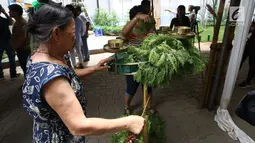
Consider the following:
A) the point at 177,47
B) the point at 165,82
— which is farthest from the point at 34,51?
the point at 177,47

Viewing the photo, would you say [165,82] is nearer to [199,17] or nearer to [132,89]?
[132,89]

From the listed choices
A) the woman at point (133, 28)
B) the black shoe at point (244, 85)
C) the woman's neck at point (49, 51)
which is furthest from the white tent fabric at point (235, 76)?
the woman's neck at point (49, 51)

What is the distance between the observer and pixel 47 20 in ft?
3.23

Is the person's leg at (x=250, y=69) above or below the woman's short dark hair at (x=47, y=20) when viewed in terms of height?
below

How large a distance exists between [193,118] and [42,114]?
263cm

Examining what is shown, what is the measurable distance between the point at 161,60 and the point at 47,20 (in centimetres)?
79

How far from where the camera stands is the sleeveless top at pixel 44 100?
0.98 m

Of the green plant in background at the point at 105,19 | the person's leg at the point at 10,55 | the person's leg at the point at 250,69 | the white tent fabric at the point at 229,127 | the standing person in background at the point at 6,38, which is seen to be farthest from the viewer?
the green plant in background at the point at 105,19

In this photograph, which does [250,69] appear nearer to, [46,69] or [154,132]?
[154,132]

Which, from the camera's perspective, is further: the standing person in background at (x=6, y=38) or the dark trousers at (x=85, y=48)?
the dark trousers at (x=85, y=48)

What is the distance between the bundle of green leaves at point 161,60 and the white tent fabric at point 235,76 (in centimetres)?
130

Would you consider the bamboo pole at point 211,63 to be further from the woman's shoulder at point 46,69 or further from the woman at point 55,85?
the woman's shoulder at point 46,69

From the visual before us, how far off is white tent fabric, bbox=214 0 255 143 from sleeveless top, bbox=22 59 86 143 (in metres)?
2.30

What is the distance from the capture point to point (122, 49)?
162 cm
